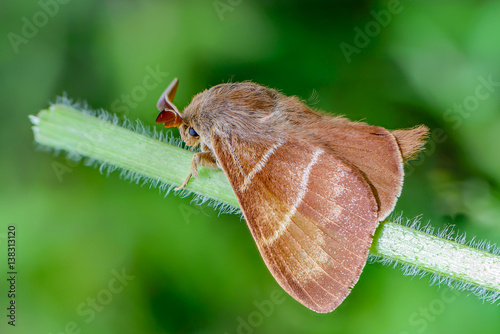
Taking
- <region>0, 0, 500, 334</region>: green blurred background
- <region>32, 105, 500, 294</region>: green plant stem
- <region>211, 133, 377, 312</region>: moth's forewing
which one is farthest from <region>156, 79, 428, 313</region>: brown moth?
<region>0, 0, 500, 334</region>: green blurred background

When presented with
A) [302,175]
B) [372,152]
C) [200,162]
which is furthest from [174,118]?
[372,152]

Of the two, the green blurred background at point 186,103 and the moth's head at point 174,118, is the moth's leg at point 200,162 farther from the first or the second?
the green blurred background at point 186,103

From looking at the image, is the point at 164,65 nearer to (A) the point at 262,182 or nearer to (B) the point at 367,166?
(A) the point at 262,182

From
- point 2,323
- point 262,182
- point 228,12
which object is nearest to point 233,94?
point 262,182

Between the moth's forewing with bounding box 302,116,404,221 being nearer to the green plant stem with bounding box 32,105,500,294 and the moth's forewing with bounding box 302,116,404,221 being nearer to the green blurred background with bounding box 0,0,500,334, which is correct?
the green plant stem with bounding box 32,105,500,294

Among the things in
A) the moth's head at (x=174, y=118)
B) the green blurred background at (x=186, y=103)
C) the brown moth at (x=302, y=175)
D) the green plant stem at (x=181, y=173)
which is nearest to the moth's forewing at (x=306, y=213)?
the brown moth at (x=302, y=175)

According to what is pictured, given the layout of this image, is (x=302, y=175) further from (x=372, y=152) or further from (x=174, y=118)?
(x=174, y=118)
